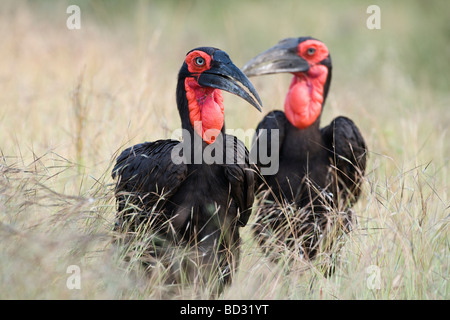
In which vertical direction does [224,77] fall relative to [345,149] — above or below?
above

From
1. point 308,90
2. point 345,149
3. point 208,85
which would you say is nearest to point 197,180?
point 208,85

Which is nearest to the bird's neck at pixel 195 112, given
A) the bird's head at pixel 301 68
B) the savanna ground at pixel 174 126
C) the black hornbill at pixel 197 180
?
the black hornbill at pixel 197 180

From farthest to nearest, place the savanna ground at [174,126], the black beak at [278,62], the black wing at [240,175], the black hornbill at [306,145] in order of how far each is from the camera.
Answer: the black beak at [278,62]
the black hornbill at [306,145]
the black wing at [240,175]
the savanna ground at [174,126]

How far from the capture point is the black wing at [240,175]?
3.62 m

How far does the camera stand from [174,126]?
5.96 meters

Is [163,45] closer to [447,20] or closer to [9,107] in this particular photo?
[9,107]

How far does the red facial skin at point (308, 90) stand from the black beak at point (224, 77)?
840 millimetres

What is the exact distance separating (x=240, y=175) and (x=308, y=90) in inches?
47.2

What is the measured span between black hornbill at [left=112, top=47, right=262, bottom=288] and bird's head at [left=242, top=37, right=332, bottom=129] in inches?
32.8

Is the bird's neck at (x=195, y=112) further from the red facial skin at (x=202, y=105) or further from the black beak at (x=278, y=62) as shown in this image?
the black beak at (x=278, y=62)

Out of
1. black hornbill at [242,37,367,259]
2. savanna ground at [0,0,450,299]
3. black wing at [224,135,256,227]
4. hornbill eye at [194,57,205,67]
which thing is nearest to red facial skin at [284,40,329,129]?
black hornbill at [242,37,367,259]

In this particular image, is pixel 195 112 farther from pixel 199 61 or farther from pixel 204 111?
pixel 199 61

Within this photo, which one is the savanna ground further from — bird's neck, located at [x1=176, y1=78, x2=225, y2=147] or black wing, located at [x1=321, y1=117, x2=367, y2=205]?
bird's neck, located at [x1=176, y1=78, x2=225, y2=147]

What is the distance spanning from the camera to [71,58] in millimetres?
7527
